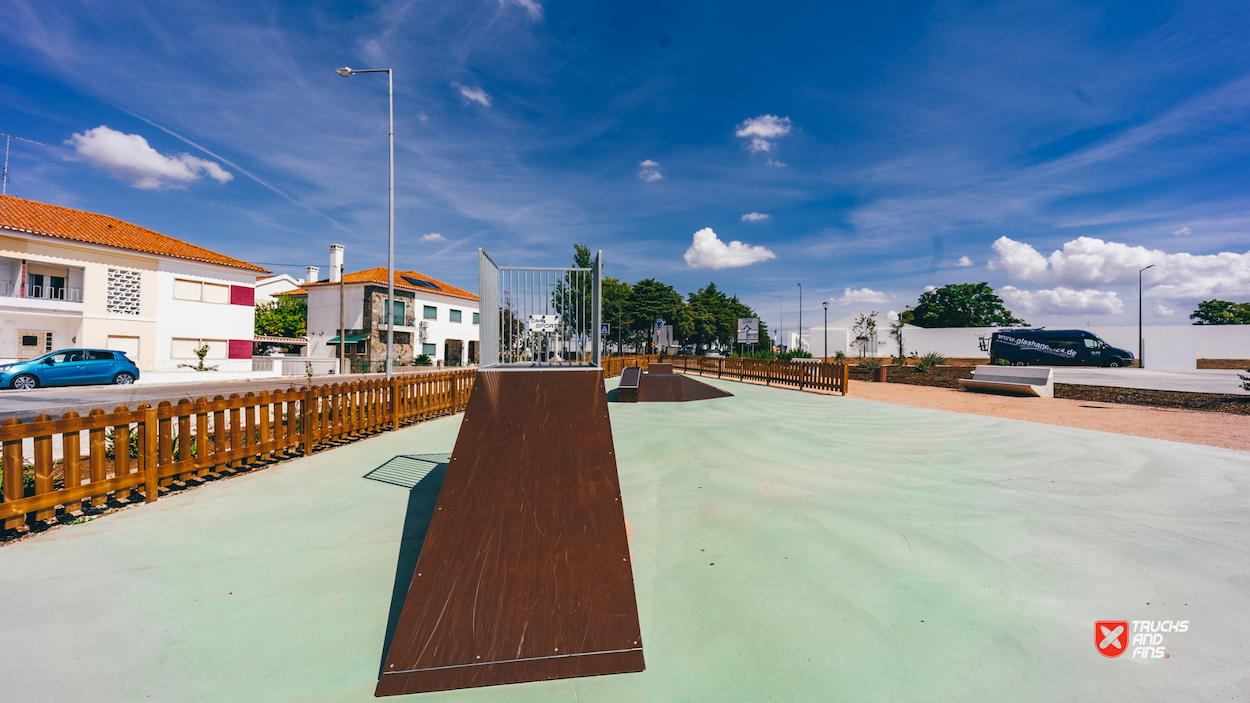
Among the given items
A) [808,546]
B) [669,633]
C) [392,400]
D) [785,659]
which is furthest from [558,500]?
[392,400]

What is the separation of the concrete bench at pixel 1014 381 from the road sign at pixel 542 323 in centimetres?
1698

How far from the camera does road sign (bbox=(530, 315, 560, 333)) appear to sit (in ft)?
17.1

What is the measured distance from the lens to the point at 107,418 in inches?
162

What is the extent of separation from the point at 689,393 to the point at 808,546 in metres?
9.28

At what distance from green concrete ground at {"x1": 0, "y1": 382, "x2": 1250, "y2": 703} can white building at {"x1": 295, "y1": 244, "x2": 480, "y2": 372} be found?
100 feet

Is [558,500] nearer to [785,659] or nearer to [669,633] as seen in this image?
[669,633]

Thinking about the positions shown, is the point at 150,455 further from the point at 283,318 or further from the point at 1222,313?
the point at 1222,313

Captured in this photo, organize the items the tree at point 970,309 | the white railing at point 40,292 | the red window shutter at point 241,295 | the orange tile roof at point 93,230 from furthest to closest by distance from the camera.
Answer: the tree at point 970,309
the red window shutter at point 241,295
the orange tile roof at point 93,230
the white railing at point 40,292

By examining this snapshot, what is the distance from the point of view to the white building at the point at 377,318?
3216cm

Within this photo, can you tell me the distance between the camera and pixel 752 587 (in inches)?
113

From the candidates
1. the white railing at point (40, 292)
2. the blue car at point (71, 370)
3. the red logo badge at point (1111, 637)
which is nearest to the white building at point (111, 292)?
the white railing at point (40, 292)

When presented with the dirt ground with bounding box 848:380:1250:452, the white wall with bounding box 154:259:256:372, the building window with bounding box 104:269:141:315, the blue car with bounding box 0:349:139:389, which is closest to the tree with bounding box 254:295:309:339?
the white wall with bounding box 154:259:256:372

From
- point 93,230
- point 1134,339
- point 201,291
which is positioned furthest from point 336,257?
point 1134,339

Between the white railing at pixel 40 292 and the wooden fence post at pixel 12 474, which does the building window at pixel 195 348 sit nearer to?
the white railing at pixel 40 292
